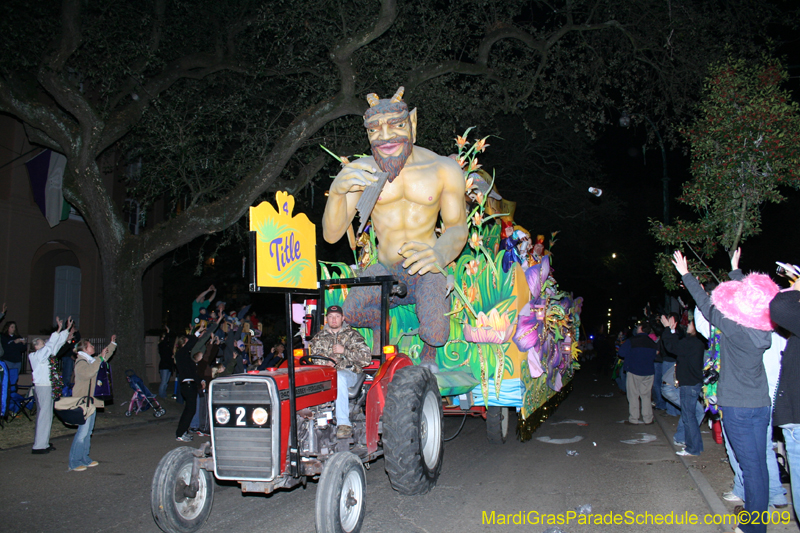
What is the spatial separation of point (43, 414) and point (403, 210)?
5.55 metres

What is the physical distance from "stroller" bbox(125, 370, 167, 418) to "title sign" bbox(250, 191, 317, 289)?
25.5 feet

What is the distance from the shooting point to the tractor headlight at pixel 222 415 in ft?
14.1

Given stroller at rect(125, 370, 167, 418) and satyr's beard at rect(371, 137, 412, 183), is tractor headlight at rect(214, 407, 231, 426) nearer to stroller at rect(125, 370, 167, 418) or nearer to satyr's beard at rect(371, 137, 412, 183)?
satyr's beard at rect(371, 137, 412, 183)

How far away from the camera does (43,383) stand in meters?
7.42

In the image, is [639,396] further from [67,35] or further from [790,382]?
[67,35]

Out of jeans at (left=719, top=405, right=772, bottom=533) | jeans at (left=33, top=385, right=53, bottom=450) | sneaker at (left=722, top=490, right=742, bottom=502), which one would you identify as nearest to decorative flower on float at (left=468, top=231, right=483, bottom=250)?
jeans at (left=719, top=405, right=772, bottom=533)

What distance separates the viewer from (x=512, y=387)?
21.5 feet

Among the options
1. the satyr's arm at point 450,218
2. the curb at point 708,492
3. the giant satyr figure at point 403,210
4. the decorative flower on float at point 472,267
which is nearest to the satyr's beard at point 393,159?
the giant satyr figure at point 403,210

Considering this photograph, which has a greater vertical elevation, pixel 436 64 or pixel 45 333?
pixel 436 64

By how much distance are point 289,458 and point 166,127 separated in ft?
29.7

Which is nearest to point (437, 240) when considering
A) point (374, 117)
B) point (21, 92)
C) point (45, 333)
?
point (374, 117)

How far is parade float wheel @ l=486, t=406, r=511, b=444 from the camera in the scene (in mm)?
7387

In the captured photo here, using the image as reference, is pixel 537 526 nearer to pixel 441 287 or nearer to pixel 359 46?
pixel 441 287

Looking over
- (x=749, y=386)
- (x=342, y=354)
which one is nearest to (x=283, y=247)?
(x=342, y=354)
